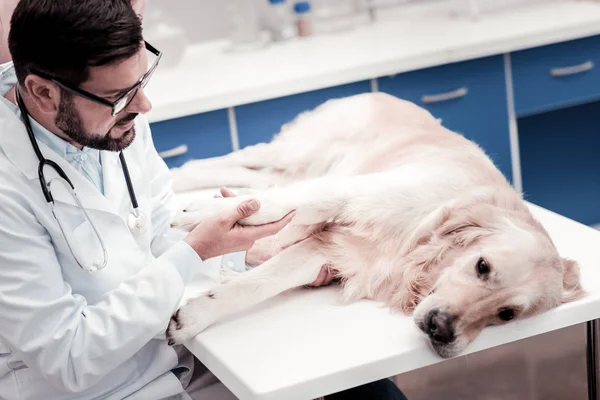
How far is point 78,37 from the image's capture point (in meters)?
1.45

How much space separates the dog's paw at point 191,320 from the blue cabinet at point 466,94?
5.64 ft

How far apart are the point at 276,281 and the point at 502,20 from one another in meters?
2.27

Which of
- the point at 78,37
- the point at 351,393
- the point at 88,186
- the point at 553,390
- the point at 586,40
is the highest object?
the point at 78,37

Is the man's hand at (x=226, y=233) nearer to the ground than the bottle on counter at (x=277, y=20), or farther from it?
farther from it

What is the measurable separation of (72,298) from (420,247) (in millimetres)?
682

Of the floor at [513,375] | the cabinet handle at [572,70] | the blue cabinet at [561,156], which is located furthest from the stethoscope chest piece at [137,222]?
the blue cabinet at [561,156]

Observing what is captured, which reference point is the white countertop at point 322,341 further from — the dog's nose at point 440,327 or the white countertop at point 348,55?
the white countertop at point 348,55

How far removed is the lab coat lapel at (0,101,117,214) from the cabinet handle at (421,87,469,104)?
1.83 metres

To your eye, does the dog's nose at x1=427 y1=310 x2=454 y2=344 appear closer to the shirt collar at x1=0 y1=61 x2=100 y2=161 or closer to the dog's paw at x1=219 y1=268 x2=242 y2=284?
the dog's paw at x1=219 y1=268 x2=242 y2=284

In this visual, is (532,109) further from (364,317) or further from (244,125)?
(364,317)

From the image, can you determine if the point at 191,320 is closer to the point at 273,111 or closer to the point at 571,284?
the point at 571,284

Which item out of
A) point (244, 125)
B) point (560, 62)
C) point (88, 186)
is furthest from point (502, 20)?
point (88, 186)

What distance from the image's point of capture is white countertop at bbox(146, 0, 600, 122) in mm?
2977

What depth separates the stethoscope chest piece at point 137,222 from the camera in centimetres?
172
